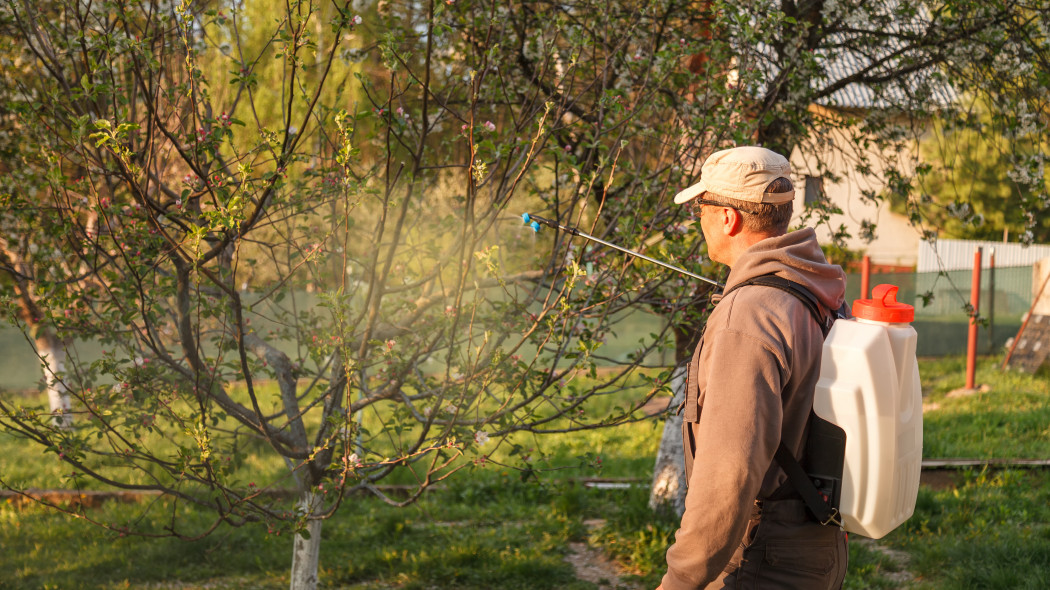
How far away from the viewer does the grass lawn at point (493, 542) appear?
5.30 m

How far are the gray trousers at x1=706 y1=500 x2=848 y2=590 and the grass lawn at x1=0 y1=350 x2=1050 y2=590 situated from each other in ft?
10.6

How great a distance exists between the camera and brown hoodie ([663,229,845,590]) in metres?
1.85

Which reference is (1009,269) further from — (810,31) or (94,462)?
(94,462)

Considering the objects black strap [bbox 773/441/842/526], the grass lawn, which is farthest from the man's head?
the grass lawn

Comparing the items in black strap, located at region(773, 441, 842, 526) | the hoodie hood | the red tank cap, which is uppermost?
the hoodie hood

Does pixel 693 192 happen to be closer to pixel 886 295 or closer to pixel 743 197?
pixel 743 197

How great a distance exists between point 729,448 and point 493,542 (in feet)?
14.7

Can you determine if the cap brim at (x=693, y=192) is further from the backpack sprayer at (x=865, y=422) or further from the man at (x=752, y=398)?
the backpack sprayer at (x=865, y=422)

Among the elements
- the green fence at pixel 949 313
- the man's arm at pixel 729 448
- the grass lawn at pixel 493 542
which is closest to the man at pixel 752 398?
the man's arm at pixel 729 448

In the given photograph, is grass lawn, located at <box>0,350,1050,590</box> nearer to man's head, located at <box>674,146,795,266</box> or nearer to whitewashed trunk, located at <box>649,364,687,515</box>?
whitewashed trunk, located at <box>649,364,687,515</box>

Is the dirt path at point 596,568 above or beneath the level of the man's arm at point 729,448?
beneath

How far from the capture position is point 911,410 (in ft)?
6.68

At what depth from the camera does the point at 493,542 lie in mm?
6062

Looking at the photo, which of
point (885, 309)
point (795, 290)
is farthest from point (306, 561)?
point (885, 309)
